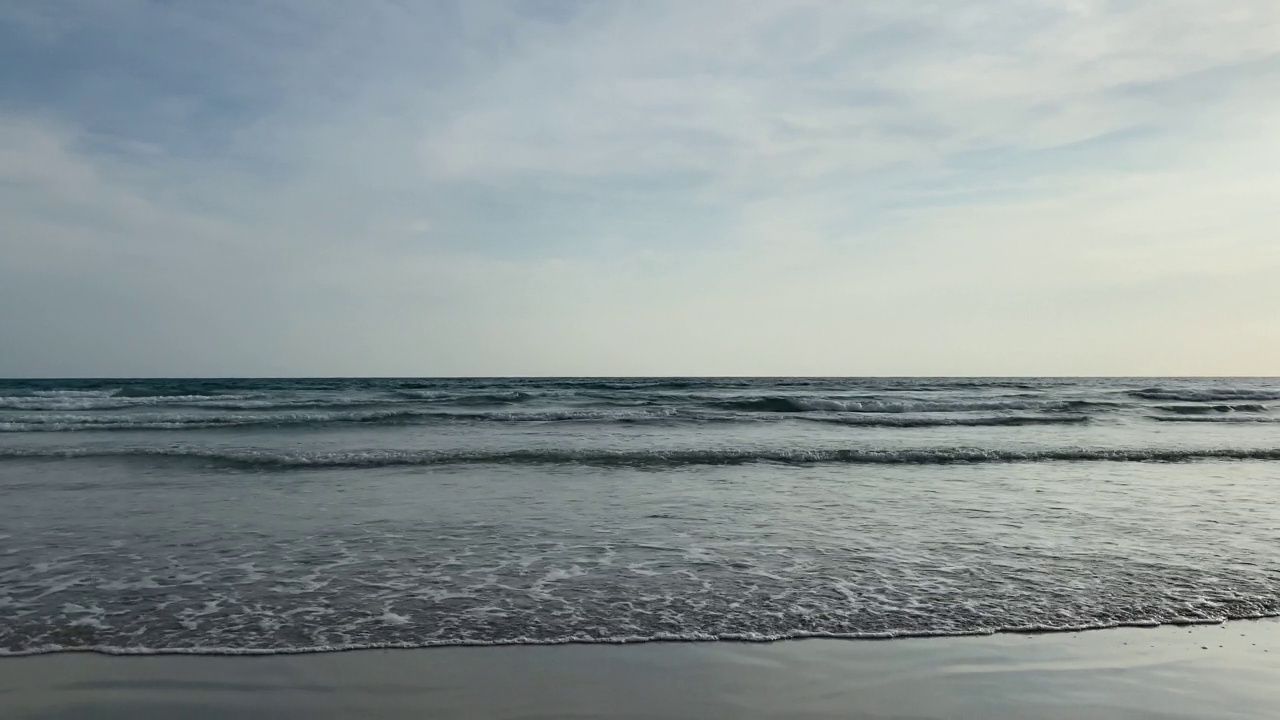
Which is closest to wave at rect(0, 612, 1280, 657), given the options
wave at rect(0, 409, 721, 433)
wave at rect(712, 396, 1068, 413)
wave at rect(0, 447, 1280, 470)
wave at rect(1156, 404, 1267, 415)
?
wave at rect(0, 447, 1280, 470)

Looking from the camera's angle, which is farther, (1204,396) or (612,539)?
(1204,396)

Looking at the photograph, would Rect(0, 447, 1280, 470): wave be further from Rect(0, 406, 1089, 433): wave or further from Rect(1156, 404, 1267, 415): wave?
Rect(1156, 404, 1267, 415): wave

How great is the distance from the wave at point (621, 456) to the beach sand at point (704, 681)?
31.5 feet

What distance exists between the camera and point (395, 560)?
24.0ft

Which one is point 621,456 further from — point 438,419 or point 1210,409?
point 1210,409

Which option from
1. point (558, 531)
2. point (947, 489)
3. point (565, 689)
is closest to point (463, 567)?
point (558, 531)

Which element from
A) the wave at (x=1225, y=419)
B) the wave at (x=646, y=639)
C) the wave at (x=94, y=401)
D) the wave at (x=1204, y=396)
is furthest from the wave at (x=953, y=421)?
the wave at (x=94, y=401)

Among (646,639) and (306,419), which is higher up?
(306,419)

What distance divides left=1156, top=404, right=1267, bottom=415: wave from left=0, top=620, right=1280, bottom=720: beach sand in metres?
32.9

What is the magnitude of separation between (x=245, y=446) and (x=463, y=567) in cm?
1278

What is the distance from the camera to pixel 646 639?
5.19 m

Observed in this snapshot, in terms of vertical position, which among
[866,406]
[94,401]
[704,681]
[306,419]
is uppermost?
[94,401]

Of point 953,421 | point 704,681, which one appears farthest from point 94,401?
point 704,681

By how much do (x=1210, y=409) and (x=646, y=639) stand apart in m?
38.1
